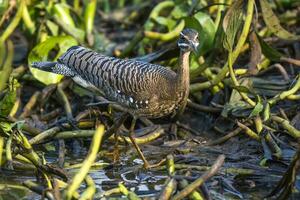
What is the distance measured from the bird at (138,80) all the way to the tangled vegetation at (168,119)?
246 mm

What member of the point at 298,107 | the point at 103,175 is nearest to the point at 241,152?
the point at 298,107

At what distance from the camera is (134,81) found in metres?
6.30

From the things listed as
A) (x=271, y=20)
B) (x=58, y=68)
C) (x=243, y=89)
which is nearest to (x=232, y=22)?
(x=243, y=89)

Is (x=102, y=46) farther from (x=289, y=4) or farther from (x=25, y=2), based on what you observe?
(x=289, y=4)

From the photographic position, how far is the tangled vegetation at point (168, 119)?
18.5 ft

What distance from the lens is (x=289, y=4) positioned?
849cm

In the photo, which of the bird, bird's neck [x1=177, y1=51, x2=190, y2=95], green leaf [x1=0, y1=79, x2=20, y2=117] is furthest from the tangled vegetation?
bird's neck [x1=177, y1=51, x2=190, y2=95]

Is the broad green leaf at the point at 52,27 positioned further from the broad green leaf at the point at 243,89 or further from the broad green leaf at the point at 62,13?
the broad green leaf at the point at 243,89

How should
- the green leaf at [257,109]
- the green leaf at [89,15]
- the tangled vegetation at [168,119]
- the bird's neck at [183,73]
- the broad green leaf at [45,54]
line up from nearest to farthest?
the tangled vegetation at [168,119] < the bird's neck at [183,73] < the green leaf at [257,109] < the broad green leaf at [45,54] < the green leaf at [89,15]

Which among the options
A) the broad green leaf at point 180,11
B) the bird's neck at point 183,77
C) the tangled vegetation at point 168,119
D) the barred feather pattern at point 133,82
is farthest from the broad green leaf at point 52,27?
the bird's neck at point 183,77

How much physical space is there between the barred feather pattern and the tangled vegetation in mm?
252

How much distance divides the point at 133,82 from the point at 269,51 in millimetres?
1461

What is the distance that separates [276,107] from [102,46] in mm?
2339

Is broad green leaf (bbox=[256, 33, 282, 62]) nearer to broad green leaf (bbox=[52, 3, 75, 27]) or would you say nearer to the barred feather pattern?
the barred feather pattern
